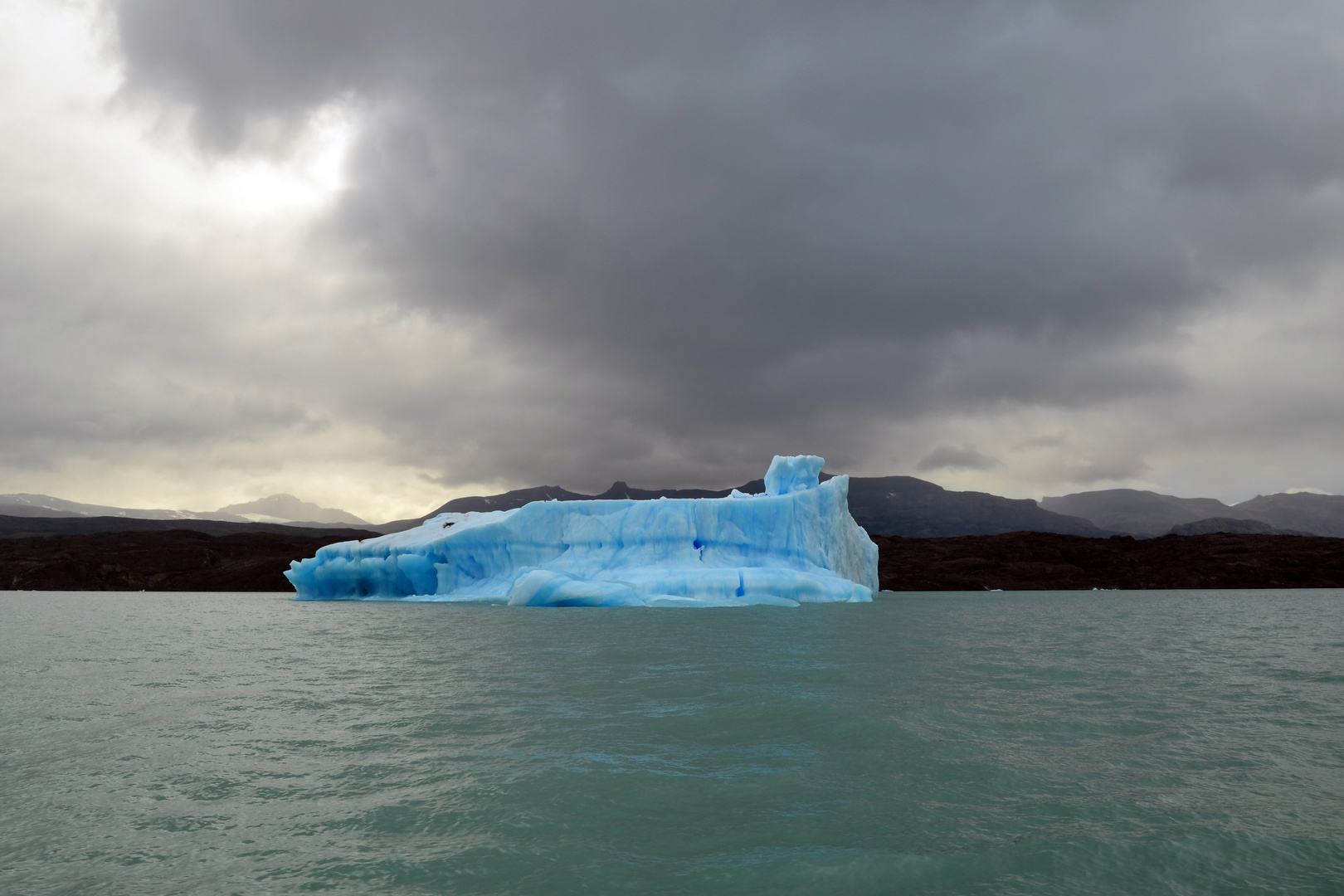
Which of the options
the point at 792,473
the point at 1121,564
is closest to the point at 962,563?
the point at 1121,564

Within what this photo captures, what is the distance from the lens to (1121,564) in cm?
8538

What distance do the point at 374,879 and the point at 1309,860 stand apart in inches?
217

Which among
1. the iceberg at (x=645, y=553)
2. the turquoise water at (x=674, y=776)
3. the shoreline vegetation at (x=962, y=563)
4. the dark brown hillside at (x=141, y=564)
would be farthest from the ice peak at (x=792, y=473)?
the dark brown hillside at (x=141, y=564)

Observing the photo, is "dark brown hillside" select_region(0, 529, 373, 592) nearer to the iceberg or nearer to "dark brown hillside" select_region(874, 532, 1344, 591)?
the iceberg

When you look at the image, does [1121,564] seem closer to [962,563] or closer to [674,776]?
[962,563]

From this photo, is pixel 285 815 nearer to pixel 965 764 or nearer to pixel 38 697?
pixel 965 764

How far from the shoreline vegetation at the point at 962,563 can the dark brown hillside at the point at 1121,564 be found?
126 millimetres

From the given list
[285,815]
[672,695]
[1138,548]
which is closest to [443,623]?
[672,695]

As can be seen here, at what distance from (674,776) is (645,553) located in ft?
86.0

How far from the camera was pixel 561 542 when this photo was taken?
34.1 m

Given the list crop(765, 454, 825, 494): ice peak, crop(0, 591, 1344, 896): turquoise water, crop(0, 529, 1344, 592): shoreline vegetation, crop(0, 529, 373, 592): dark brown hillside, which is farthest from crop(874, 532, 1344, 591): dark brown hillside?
crop(0, 591, 1344, 896): turquoise water

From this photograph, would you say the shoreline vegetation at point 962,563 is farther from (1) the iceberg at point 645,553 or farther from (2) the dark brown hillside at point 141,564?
(1) the iceberg at point 645,553

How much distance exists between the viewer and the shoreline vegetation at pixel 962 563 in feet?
258

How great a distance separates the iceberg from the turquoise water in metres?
15.8
